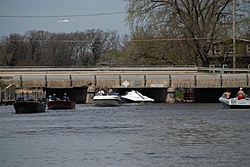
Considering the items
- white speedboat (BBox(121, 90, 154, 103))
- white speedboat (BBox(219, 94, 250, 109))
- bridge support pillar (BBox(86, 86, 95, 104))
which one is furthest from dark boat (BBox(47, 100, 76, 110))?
white speedboat (BBox(121, 90, 154, 103))

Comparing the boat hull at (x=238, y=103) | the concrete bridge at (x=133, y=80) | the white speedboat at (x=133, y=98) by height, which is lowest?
the white speedboat at (x=133, y=98)

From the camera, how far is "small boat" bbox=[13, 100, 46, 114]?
5369 centimetres

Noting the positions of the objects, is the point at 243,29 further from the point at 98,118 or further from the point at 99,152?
the point at 99,152

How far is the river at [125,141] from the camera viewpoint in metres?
26.8

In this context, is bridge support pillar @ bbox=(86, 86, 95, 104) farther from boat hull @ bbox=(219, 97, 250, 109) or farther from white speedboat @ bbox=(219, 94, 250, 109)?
white speedboat @ bbox=(219, 94, 250, 109)

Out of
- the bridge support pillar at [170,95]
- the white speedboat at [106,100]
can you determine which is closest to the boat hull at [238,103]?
the white speedboat at [106,100]

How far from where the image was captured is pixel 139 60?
8850 centimetres

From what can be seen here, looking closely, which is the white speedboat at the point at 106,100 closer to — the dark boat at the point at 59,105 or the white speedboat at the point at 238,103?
the dark boat at the point at 59,105

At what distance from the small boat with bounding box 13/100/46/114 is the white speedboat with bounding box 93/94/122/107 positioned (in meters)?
10.2

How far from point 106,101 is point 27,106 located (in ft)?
42.4

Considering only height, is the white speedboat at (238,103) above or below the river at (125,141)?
above

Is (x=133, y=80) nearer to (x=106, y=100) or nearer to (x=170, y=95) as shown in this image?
(x=170, y=95)

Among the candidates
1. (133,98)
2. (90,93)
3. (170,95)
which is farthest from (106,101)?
(170,95)

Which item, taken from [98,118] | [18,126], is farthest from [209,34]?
[18,126]
